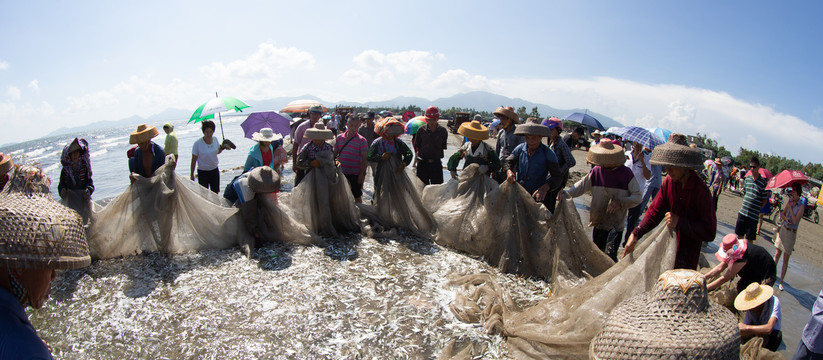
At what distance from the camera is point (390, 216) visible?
646 centimetres

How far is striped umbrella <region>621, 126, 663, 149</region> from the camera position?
6.94m

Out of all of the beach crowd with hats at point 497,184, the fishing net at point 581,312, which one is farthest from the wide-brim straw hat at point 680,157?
the fishing net at point 581,312

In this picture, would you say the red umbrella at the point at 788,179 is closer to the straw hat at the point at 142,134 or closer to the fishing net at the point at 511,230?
the fishing net at the point at 511,230

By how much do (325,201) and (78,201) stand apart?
120 inches

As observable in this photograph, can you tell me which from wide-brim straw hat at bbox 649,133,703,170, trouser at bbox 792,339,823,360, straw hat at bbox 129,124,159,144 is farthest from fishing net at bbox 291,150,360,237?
trouser at bbox 792,339,823,360

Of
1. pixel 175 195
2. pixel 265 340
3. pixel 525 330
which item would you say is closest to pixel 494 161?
pixel 525 330

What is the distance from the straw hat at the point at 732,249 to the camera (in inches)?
131

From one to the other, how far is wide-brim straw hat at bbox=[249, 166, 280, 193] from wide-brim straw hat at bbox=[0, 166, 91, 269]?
390 cm

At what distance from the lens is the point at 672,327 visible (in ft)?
4.19

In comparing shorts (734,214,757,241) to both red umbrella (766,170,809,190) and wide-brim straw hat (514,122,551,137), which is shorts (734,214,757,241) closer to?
red umbrella (766,170,809,190)

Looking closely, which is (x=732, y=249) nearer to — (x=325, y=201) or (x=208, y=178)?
(x=325, y=201)

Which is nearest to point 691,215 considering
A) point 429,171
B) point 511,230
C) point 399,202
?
point 511,230

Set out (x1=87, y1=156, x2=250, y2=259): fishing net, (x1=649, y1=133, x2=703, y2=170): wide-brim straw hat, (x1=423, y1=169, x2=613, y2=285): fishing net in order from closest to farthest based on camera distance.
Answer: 1. (x1=649, y1=133, x2=703, y2=170): wide-brim straw hat
2. (x1=423, y1=169, x2=613, y2=285): fishing net
3. (x1=87, y1=156, x2=250, y2=259): fishing net

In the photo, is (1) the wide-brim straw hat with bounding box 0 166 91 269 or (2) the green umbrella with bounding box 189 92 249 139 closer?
(1) the wide-brim straw hat with bounding box 0 166 91 269
